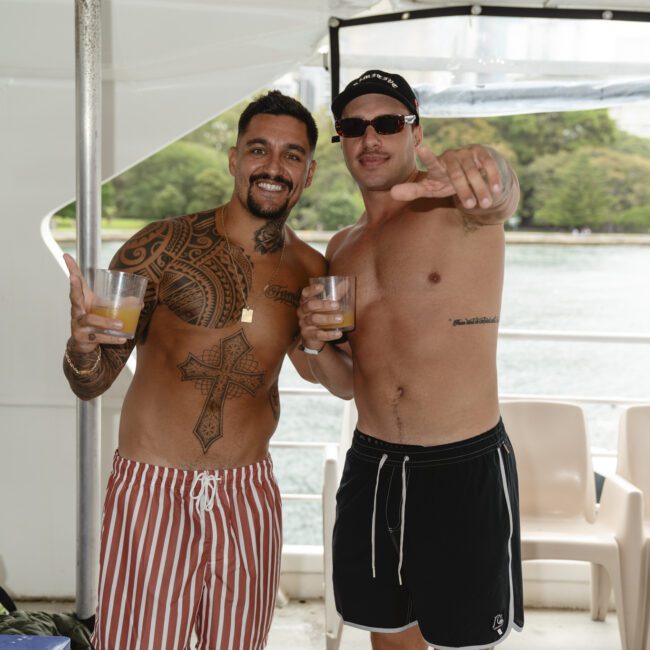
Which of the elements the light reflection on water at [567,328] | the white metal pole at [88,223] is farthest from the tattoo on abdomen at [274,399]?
the light reflection on water at [567,328]

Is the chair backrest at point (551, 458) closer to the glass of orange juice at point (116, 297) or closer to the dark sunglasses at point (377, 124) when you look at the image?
the dark sunglasses at point (377, 124)

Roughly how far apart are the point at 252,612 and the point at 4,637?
85 cm

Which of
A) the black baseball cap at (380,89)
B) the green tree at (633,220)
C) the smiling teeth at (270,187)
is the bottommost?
the smiling teeth at (270,187)

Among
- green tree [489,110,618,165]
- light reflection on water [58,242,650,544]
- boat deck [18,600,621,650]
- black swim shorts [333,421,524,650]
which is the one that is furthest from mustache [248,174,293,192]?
light reflection on water [58,242,650,544]

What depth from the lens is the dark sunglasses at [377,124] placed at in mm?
2377

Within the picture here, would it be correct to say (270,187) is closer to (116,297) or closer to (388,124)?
(388,124)

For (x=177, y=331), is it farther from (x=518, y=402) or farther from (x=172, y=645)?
(x=518, y=402)

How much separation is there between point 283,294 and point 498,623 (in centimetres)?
104

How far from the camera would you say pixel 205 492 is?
222 cm

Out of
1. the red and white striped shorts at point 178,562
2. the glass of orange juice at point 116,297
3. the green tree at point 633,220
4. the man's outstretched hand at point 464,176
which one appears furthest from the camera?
the green tree at point 633,220

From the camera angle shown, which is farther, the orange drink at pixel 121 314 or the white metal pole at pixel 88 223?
the white metal pole at pixel 88 223

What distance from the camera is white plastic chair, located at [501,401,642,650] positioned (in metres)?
3.36

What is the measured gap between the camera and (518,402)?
3811 millimetres

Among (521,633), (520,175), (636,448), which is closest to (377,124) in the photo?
(636,448)
